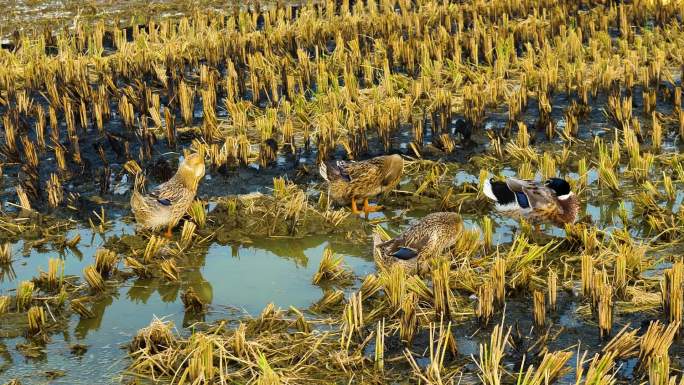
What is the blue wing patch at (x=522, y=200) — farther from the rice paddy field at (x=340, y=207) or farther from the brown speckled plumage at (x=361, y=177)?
the brown speckled plumage at (x=361, y=177)

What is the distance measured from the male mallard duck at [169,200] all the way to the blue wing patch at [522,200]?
247cm

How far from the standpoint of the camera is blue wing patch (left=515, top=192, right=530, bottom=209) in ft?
24.5

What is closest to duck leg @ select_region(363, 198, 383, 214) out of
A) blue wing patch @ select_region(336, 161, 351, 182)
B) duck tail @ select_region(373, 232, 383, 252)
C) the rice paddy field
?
the rice paddy field

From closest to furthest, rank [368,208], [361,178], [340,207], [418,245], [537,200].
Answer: [418,245], [537,200], [361,178], [368,208], [340,207]

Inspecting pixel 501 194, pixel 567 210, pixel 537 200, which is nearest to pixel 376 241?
pixel 501 194

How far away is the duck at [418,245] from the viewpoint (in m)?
6.70

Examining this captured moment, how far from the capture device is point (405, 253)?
6629 millimetres

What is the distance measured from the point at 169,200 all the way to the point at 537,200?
2.77 m

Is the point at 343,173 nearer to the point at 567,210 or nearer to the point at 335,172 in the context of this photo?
the point at 335,172

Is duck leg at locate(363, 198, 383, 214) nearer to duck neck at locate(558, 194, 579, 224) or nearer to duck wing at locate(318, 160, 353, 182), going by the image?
duck wing at locate(318, 160, 353, 182)

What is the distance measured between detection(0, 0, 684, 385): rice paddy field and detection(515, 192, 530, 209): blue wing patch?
0.24 m

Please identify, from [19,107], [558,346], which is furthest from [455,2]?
[558,346]

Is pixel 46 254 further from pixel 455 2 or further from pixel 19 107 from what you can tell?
pixel 455 2

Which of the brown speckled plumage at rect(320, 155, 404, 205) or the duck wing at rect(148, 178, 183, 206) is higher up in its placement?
the duck wing at rect(148, 178, 183, 206)
